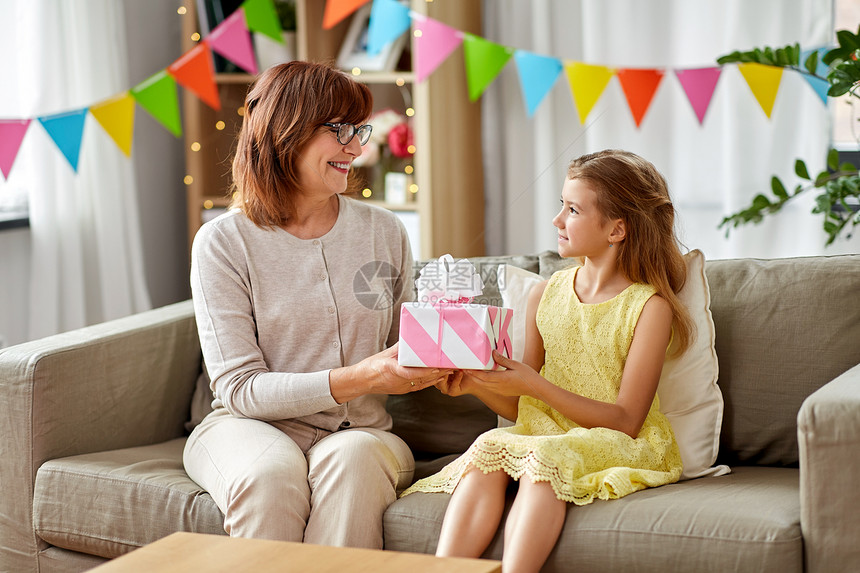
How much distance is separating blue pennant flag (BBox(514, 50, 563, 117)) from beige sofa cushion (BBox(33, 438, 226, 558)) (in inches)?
58.6

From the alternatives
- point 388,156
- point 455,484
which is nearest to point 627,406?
point 455,484

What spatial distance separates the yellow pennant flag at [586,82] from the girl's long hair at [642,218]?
92 centimetres

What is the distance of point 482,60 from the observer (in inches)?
111

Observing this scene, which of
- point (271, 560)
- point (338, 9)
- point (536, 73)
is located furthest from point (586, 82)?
point (271, 560)

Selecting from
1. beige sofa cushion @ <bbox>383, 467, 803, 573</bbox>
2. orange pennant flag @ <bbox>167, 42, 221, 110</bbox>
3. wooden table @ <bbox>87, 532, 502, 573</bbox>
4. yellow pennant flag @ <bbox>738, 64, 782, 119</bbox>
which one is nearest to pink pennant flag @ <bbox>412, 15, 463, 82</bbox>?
orange pennant flag @ <bbox>167, 42, 221, 110</bbox>

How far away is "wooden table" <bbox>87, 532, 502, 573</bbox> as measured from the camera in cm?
118

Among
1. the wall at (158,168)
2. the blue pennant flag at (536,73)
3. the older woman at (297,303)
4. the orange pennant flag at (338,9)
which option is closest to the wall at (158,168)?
the wall at (158,168)

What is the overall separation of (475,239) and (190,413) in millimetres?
1262

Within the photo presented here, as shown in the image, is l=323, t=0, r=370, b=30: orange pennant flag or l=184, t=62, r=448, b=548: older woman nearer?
l=184, t=62, r=448, b=548: older woman

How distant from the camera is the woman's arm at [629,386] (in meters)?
1.62

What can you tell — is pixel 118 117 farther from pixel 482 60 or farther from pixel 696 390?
pixel 696 390

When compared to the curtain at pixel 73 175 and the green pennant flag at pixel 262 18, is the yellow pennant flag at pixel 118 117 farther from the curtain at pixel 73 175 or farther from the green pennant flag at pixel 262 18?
the green pennant flag at pixel 262 18

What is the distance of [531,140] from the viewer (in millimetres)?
3096

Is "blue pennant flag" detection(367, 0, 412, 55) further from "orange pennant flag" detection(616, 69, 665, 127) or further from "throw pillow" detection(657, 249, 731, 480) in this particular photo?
"throw pillow" detection(657, 249, 731, 480)
